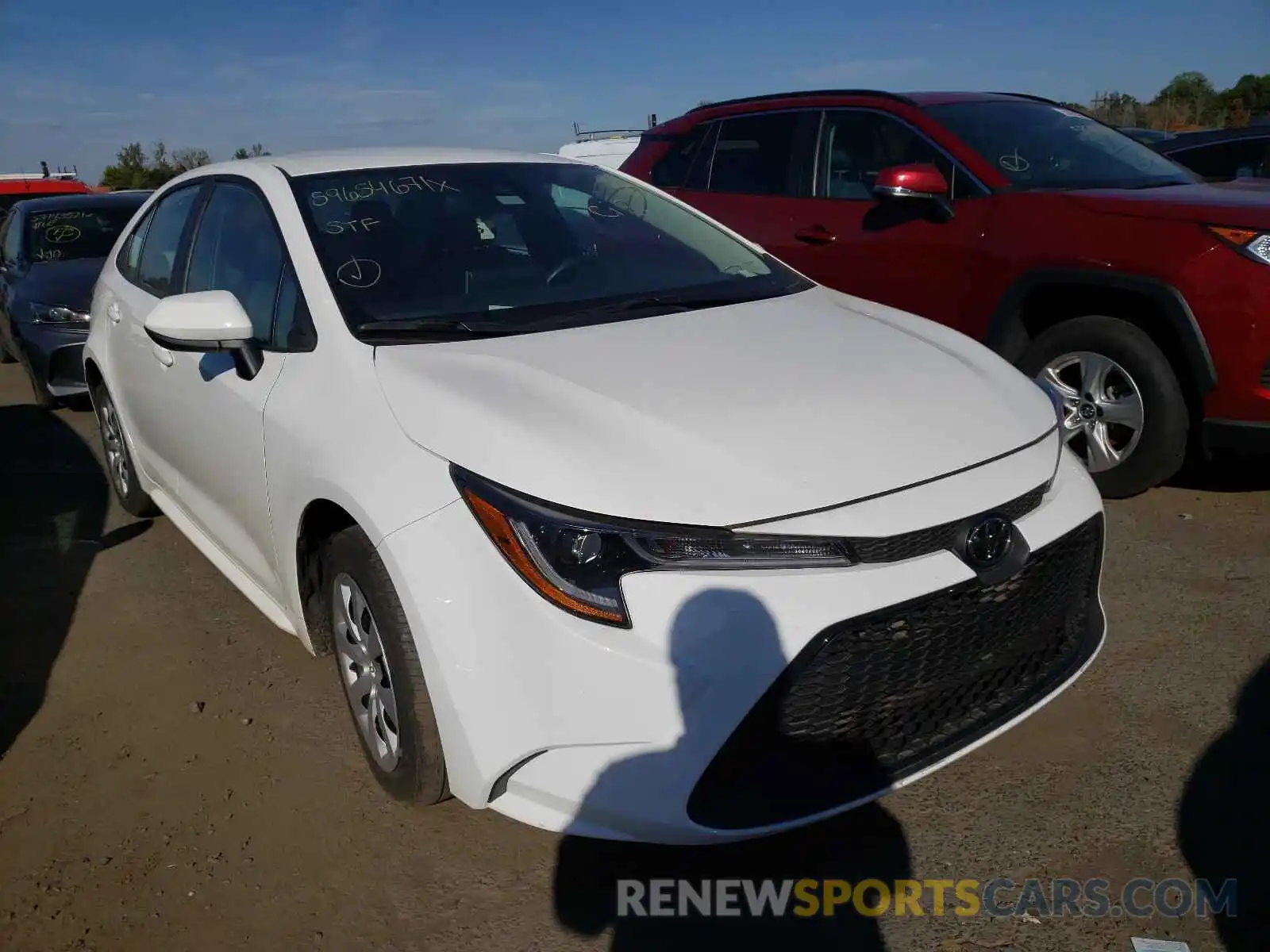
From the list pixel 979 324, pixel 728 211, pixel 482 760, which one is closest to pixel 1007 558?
pixel 482 760

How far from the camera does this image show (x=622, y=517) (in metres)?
2.04

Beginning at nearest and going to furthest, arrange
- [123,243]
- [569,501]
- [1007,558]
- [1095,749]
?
[569,501], [1007,558], [1095,749], [123,243]

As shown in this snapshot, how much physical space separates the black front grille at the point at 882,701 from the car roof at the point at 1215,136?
782cm

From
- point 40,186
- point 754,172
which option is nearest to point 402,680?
point 754,172

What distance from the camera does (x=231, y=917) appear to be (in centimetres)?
236

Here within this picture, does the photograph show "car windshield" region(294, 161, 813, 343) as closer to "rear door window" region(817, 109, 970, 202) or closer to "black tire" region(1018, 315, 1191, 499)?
"black tire" region(1018, 315, 1191, 499)

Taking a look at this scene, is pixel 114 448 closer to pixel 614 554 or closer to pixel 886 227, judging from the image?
pixel 614 554

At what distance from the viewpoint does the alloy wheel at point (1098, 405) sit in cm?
434

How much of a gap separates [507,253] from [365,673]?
137 cm

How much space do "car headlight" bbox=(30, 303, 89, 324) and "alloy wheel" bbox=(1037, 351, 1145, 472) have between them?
5.91m

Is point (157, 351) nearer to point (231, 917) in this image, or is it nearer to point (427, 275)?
point (427, 275)

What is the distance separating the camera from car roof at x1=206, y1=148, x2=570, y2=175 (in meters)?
3.40

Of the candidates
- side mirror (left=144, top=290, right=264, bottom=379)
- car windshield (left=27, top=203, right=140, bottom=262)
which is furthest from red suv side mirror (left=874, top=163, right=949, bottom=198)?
car windshield (left=27, top=203, right=140, bottom=262)

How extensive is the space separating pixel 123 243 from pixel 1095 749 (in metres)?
4.30
